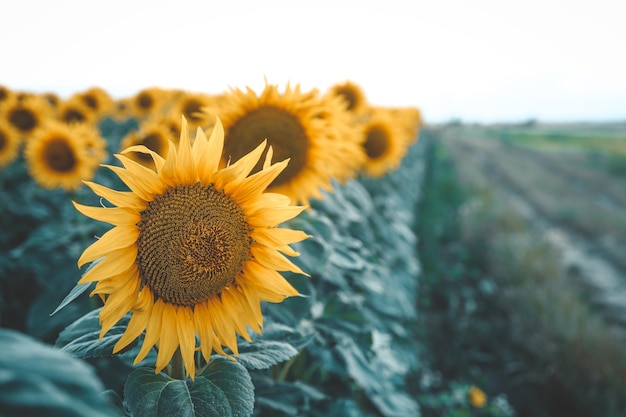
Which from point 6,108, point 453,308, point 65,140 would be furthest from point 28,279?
point 453,308

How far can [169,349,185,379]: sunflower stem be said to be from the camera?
4.29ft

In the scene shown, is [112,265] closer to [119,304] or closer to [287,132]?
[119,304]

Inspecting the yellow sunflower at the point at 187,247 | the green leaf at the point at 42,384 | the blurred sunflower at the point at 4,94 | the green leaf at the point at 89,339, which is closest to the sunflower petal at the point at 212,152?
the yellow sunflower at the point at 187,247

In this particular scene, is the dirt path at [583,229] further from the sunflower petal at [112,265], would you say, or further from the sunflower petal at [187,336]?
the sunflower petal at [112,265]

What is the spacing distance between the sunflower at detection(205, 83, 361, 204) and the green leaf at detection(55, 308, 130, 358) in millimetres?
1039

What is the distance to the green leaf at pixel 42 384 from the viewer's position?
1.46ft

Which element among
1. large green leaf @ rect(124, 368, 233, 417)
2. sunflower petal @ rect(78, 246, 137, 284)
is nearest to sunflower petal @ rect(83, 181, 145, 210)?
sunflower petal @ rect(78, 246, 137, 284)

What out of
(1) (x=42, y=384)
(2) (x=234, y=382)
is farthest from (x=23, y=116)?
(1) (x=42, y=384)

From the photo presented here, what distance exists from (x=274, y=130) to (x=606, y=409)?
13.7ft

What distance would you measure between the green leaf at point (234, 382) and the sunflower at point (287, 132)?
3.80 feet

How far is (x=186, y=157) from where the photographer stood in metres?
1.19

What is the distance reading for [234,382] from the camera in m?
1.17

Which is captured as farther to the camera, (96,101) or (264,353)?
(96,101)

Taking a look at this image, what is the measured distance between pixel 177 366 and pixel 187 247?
388 mm
